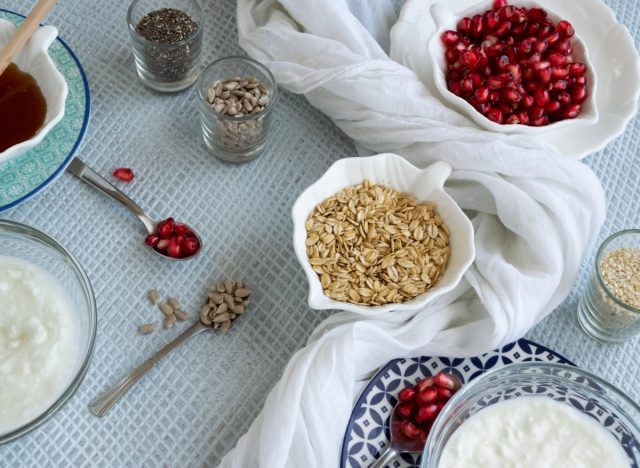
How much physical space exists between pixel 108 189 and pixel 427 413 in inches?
30.5

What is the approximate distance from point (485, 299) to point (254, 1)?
83 centimetres

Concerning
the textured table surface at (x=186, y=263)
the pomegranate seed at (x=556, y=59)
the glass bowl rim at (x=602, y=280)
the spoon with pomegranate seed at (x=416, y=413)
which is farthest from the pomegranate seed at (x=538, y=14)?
the spoon with pomegranate seed at (x=416, y=413)

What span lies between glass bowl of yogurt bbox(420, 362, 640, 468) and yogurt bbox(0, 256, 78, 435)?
634 mm

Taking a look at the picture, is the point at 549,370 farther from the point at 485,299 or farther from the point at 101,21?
the point at 101,21

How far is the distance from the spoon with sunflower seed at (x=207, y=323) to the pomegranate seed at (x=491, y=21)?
74 cm

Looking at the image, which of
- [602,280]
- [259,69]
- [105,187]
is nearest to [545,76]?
[602,280]

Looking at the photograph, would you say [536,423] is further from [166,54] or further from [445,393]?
[166,54]

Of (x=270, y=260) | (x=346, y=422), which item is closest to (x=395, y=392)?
(x=346, y=422)

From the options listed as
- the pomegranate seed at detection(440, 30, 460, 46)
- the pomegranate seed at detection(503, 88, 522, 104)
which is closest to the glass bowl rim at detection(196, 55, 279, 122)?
the pomegranate seed at detection(440, 30, 460, 46)

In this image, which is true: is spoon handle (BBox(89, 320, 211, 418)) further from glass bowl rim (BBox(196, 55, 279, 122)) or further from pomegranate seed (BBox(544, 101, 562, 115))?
pomegranate seed (BBox(544, 101, 562, 115))

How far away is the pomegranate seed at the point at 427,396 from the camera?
1.48m

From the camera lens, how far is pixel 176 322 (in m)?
1.62

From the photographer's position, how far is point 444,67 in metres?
1.73

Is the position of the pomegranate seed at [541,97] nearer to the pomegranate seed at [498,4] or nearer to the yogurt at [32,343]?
the pomegranate seed at [498,4]
